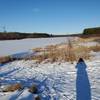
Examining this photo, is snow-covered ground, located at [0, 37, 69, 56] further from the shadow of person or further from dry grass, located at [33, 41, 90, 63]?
the shadow of person

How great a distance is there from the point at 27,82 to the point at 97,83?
9.04ft

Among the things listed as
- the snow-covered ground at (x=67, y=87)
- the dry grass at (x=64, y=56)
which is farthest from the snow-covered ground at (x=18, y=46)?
the snow-covered ground at (x=67, y=87)

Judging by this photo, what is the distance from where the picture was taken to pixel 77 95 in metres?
7.00

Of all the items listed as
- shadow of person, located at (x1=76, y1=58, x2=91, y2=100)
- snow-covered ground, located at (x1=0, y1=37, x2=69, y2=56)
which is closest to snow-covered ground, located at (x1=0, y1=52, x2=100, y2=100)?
shadow of person, located at (x1=76, y1=58, x2=91, y2=100)

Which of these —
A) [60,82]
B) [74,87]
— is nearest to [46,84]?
[60,82]

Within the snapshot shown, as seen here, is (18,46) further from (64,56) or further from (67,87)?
(67,87)

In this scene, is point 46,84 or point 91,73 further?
point 91,73

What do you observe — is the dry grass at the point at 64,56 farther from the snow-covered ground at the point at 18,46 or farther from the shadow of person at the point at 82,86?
the snow-covered ground at the point at 18,46

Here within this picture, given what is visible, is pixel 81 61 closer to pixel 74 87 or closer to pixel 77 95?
pixel 74 87

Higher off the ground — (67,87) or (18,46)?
(67,87)

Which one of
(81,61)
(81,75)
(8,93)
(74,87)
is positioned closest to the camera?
(8,93)

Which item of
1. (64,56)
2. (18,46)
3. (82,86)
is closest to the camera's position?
(82,86)

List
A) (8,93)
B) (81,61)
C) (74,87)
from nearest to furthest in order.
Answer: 1. (8,93)
2. (74,87)
3. (81,61)

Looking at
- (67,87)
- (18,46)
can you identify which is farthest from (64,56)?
(18,46)
